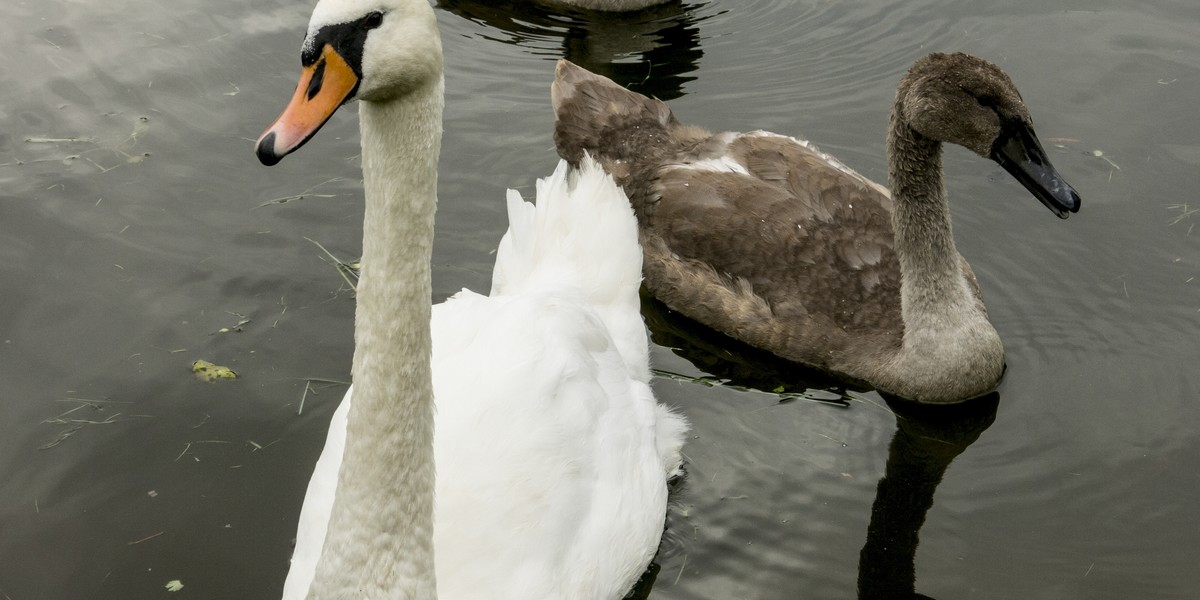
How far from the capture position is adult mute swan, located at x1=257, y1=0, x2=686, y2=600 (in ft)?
11.7

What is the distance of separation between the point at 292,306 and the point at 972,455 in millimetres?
3880

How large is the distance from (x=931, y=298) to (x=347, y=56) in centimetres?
445

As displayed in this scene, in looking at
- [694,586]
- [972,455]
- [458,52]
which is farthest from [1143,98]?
[694,586]

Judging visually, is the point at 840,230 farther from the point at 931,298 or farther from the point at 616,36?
the point at 616,36

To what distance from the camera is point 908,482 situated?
648cm

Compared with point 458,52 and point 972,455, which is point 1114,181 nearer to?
point 972,455

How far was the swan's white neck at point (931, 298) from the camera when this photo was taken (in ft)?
22.7

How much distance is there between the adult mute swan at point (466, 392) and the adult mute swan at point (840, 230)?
106 centimetres

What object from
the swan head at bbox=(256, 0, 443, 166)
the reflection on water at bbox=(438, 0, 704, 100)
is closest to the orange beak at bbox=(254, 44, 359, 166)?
the swan head at bbox=(256, 0, 443, 166)

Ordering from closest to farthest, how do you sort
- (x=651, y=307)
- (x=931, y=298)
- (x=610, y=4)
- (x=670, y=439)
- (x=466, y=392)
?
1. (x=466, y=392)
2. (x=670, y=439)
3. (x=931, y=298)
4. (x=651, y=307)
5. (x=610, y=4)

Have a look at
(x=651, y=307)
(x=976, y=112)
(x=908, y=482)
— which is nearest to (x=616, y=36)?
(x=651, y=307)

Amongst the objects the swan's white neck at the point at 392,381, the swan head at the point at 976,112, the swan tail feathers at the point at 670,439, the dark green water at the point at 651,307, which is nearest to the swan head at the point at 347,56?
the swan's white neck at the point at 392,381

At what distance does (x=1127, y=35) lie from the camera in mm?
10352

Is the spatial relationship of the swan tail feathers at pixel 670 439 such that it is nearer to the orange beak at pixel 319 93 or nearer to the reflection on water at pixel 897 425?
the reflection on water at pixel 897 425
